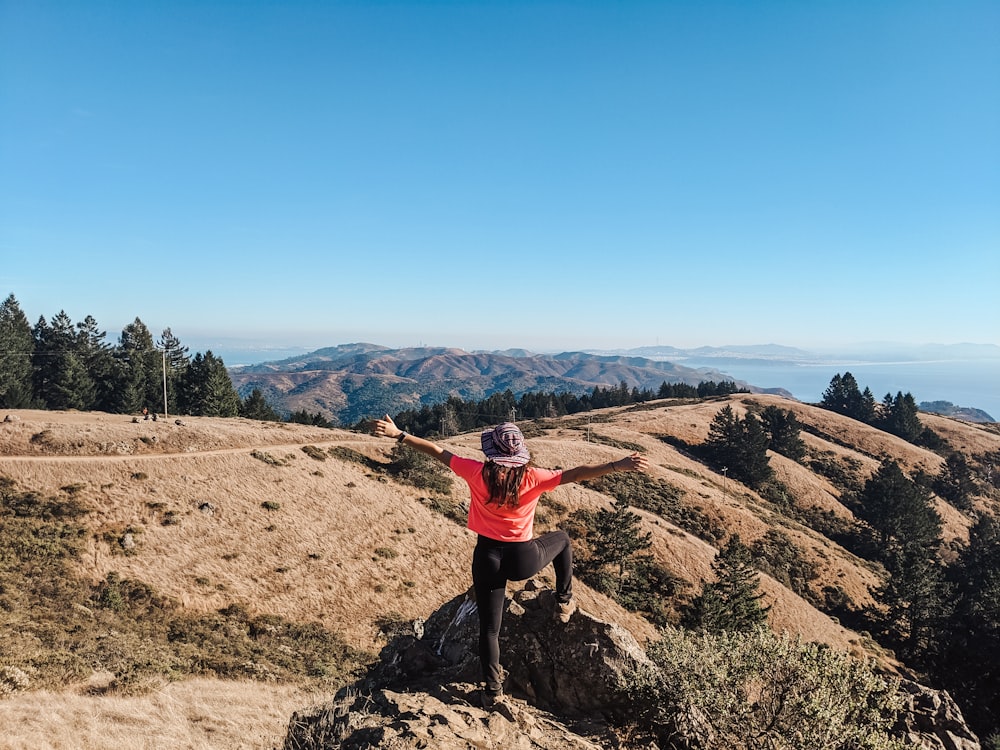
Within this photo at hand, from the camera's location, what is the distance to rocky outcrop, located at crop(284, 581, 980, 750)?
6.41 meters

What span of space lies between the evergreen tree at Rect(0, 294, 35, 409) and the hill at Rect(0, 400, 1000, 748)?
33.3 meters

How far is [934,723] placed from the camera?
1025cm

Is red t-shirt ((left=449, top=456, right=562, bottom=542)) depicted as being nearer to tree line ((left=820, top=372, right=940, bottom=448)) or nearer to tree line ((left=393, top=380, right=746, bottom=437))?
tree line ((left=393, top=380, right=746, bottom=437))

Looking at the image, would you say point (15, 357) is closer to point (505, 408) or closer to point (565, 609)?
point (505, 408)

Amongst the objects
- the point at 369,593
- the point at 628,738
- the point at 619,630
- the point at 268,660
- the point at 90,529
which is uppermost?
the point at 619,630

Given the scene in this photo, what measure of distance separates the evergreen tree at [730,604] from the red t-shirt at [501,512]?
29.2 m

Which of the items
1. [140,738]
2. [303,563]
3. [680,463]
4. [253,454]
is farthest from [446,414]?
[140,738]

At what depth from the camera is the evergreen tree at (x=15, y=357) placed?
225 ft

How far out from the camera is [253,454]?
135ft

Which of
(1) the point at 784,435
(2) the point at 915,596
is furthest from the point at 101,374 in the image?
(1) the point at 784,435

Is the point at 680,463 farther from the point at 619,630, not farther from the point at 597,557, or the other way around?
the point at 619,630

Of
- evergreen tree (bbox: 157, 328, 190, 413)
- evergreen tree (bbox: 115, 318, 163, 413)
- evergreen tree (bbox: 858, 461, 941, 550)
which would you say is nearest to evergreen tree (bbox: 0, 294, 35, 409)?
evergreen tree (bbox: 115, 318, 163, 413)

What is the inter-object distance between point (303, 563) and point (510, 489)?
30476mm

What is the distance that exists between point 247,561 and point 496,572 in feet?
98.7
